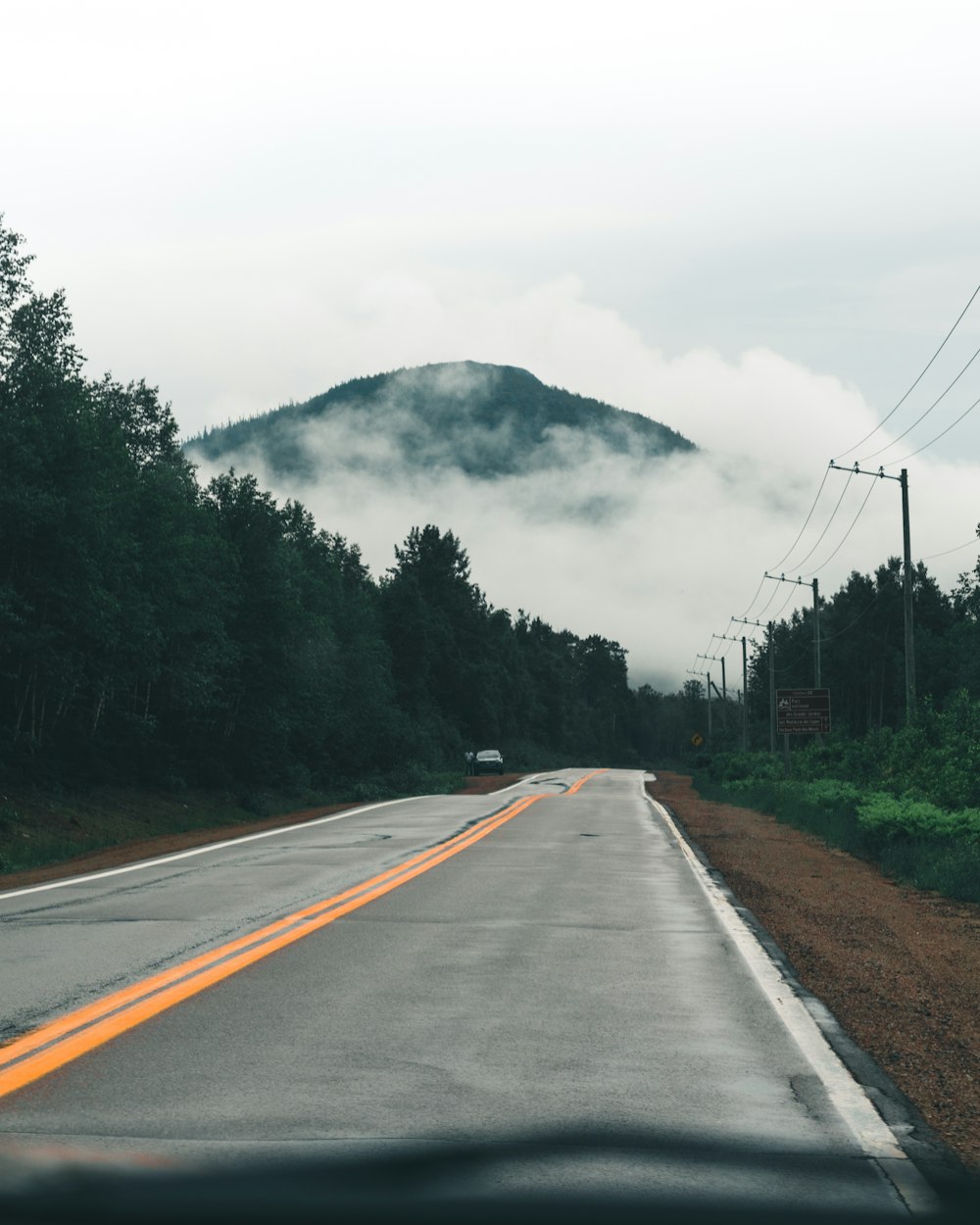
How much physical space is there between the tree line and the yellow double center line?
21.4 metres

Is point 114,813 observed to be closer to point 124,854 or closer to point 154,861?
point 124,854

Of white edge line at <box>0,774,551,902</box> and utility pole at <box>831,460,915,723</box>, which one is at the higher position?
utility pole at <box>831,460,915,723</box>

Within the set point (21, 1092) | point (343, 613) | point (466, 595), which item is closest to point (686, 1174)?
point (21, 1092)

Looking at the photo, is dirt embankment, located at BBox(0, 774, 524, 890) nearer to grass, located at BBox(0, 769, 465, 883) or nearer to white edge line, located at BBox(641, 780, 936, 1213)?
grass, located at BBox(0, 769, 465, 883)

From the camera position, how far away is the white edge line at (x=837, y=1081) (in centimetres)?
480

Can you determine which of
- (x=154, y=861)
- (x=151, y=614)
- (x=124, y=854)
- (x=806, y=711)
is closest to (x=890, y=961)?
(x=154, y=861)

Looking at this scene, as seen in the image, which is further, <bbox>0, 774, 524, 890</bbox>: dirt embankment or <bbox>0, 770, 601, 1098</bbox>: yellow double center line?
<bbox>0, 774, 524, 890</bbox>: dirt embankment

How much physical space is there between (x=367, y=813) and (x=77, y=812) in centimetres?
872

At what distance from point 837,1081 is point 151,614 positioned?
37401 millimetres

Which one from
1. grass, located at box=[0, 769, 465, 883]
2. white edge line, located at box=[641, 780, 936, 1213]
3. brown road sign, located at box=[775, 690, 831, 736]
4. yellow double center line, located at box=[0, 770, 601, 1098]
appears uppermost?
brown road sign, located at box=[775, 690, 831, 736]

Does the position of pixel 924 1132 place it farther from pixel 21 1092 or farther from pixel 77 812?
pixel 77 812

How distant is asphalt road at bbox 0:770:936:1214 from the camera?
519 cm

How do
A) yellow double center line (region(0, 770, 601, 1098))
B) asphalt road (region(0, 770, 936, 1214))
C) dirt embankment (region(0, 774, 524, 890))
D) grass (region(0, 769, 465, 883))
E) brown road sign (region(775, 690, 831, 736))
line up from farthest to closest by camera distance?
brown road sign (region(775, 690, 831, 736))
grass (region(0, 769, 465, 883))
dirt embankment (region(0, 774, 524, 890))
yellow double center line (region(0, 770, 601, 1098))
asphalt road (region(0, 770, 936, 1214))

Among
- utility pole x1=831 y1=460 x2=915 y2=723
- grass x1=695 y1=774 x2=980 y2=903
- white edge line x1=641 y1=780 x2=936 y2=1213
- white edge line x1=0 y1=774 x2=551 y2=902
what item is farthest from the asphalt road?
utility pole x1=831 y1=460 x2=915 y2=723
